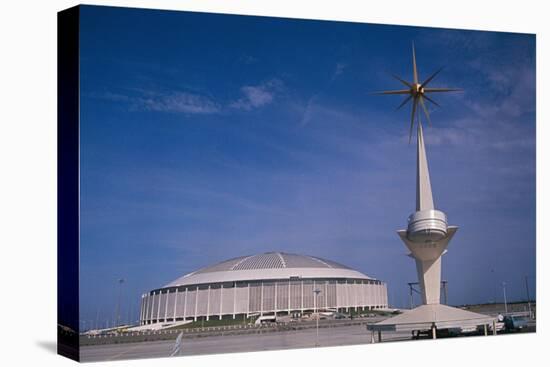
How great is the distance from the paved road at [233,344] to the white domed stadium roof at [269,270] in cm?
283

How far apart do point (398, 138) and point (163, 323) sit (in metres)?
11.5

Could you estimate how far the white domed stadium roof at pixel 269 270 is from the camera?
35.4 meters

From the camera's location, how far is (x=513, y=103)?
1435 inches

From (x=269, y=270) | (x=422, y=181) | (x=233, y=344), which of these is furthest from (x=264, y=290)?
(x=422, y=181)

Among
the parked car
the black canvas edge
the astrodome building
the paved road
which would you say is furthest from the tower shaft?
the black canvas edge

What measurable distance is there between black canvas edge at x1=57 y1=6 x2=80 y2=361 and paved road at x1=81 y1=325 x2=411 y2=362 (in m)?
1.08

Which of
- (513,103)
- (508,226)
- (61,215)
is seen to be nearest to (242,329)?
→ (61,215)

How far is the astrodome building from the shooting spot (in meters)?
35.3

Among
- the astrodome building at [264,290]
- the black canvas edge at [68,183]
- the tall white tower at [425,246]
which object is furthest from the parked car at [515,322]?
the black canvas edge at [68,183]

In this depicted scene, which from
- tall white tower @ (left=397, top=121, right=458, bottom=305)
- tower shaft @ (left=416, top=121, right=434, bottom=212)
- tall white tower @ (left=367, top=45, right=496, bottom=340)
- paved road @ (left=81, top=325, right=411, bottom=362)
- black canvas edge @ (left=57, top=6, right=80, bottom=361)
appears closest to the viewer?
black canvas edge @ (left=57, top=6, right=80, bottom=361)

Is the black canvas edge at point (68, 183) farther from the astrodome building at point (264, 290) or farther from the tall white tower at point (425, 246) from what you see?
the tall white tower at point (425, 246)

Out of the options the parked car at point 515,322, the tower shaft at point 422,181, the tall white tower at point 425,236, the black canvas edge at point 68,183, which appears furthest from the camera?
the parked car at point 515,322

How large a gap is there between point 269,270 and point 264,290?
109cm

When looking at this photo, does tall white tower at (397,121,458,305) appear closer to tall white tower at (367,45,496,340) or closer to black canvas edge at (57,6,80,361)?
tall white tower at (367,45,496,340)
